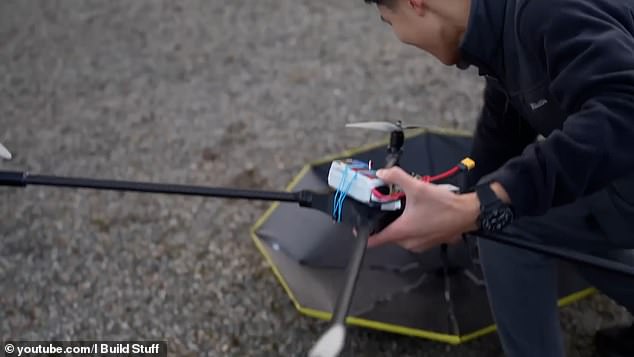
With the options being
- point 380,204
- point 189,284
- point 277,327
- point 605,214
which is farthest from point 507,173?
point 189,284

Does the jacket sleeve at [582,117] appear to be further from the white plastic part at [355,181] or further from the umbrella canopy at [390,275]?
the umbrella canopy at [390,275]

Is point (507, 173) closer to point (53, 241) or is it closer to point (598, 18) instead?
point (598, 18)

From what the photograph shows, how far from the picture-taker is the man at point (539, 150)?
70cm

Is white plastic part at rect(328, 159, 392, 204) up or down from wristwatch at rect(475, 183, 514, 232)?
up

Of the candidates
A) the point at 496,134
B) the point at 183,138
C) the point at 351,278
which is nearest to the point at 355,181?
the point at 351,278

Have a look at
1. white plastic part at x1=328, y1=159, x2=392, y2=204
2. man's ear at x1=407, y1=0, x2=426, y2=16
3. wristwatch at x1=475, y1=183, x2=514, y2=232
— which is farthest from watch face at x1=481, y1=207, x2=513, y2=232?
man's ear at x1=407, y1=0, x2=426, y2=16

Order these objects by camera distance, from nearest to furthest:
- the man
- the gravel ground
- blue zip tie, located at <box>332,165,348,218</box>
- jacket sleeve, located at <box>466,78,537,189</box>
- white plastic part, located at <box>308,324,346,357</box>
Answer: white plastic part, located at <box>308,324,346,357</box>, the man, blue zip tie, located at <box>332,165,348,218</box>, jacket sleeve, located at <box>466,78,537,189</box>, the gravel ground

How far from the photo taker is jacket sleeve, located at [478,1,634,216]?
690 mm

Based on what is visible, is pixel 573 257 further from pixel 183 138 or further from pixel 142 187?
pixel 183 138

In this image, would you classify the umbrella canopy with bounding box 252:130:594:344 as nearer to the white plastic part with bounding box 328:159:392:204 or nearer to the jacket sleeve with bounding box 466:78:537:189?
the jacket sleeve with bounding box 466:78:537:189

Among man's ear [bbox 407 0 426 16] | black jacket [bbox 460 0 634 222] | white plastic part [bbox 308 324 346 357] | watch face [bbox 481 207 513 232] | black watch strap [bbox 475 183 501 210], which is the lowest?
white plastic part [bbox 308 324 346 357]

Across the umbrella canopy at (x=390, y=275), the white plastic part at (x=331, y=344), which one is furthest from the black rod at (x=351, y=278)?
the umbrella canopy at (x=390, y=275)

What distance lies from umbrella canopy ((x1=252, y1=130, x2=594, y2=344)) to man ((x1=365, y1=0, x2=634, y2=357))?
6.5 inches

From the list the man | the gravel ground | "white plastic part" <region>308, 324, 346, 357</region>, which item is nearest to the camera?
"white plastic part" <region>308, 324, 346, 357</region>
